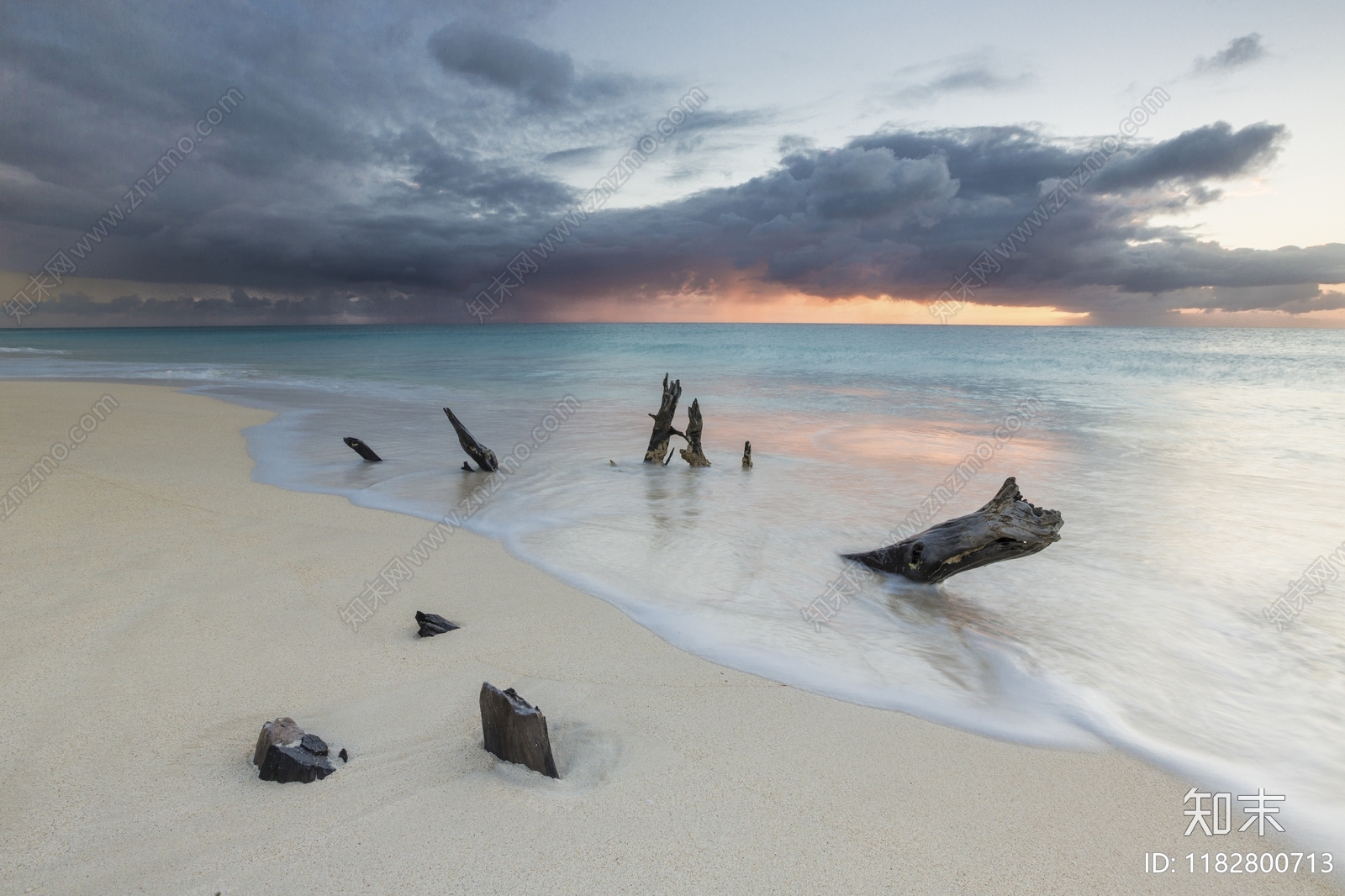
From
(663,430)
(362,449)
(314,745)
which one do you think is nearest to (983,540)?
(314,745)

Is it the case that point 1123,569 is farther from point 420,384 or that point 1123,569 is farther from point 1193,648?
point 420,384

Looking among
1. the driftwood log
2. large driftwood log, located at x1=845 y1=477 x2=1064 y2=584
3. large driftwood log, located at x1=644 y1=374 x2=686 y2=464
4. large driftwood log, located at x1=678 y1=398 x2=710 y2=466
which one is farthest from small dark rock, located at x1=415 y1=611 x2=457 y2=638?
large driftwood log, located at x1=678 y1=398 x2=710 y2=466

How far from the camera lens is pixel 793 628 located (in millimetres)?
4633

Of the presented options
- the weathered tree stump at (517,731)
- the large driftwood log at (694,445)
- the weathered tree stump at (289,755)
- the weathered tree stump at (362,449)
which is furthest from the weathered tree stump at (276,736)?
the large driftwood log at (694,445)

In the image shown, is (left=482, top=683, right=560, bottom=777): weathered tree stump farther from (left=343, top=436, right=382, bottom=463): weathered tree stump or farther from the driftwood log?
(left=343, top=436, right=382, bottom=463): weathered tree stump

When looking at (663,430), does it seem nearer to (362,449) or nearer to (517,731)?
(362,449)

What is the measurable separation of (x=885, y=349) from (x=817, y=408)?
4045cm

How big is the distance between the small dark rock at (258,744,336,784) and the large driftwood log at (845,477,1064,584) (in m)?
4.69

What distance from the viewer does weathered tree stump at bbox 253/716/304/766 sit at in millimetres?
2576

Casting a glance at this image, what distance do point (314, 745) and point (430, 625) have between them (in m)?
1.32

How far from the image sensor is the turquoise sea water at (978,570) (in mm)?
3795

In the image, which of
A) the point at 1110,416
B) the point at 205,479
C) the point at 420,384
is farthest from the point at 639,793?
the point at 420,384

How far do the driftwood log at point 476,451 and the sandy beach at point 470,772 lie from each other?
471 cm

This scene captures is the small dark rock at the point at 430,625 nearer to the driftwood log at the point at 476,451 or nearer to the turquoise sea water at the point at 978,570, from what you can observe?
the turquoise sea water at the point at 978,570
